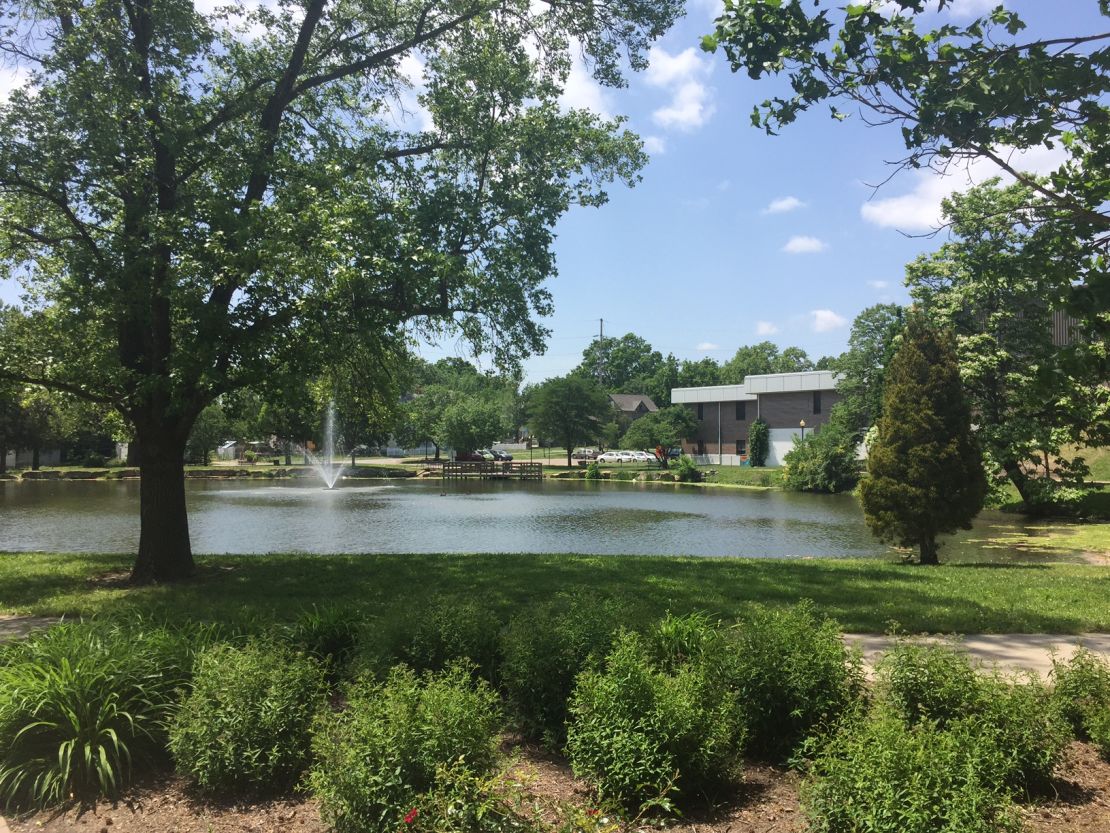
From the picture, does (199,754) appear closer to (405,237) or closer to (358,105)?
(405,237)

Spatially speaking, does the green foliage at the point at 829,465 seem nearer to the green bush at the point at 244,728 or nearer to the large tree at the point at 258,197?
the large tree at the point at 258,197

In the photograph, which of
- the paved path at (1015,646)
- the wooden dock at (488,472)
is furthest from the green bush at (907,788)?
the wooden dock at (488,472)

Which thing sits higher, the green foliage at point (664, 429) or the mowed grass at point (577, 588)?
the green foliage at point (664, 429)

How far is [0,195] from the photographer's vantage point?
10.4 meters

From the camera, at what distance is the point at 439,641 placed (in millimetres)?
5020

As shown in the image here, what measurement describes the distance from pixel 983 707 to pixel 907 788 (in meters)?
1.35

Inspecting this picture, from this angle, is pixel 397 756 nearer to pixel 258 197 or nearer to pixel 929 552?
pixel 258 197

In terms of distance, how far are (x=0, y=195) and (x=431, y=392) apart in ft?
200

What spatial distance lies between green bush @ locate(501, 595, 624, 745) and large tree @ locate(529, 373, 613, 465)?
59701 mm

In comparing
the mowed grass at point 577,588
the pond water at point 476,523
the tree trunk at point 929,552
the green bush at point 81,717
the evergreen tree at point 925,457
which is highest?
the evergreen tree at point 925,457

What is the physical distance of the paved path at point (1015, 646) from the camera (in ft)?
20.1

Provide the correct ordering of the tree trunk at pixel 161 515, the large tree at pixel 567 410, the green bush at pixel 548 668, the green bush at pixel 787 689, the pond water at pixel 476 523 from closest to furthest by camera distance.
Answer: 1. the green bush at pixel 787 689
2. the green bush at pixel 548 668
3. the tree trunk at pixel 161 515
4. the pond water at pixel 476 523
5. the large tree at pixel 567 410

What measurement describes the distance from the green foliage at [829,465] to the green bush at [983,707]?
37496 mm

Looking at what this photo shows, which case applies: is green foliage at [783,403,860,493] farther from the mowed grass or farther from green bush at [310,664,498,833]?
green bush at [310,664,498,833]
